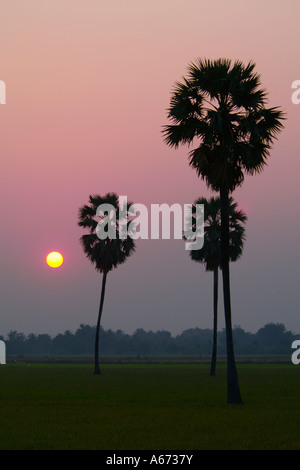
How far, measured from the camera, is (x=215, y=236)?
3105 inches

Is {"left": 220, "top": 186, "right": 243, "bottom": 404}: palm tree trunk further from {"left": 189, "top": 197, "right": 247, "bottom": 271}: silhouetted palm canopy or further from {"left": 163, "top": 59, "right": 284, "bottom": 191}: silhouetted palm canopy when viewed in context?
{"left": 189, "top": 197, "right": 247, "bottom": 271}: silhouetted palm canopy

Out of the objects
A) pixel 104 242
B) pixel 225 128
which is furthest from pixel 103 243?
pixel 225 128

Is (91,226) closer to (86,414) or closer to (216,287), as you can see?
(216,287)

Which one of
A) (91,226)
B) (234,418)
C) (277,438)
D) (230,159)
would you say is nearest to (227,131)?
(230,159)

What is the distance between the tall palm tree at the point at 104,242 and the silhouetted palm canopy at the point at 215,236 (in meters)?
10.4

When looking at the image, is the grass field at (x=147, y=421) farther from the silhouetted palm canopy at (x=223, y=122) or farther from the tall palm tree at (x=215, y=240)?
the tall palm tree at (x=215, y=240)

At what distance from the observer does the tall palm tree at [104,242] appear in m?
88.2

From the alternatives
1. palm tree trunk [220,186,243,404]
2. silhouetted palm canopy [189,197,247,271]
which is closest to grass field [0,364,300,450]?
palm tree trunk [220,186,243,404]

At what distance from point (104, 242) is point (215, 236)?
15.4 m

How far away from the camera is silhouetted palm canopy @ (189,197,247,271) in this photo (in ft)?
248
